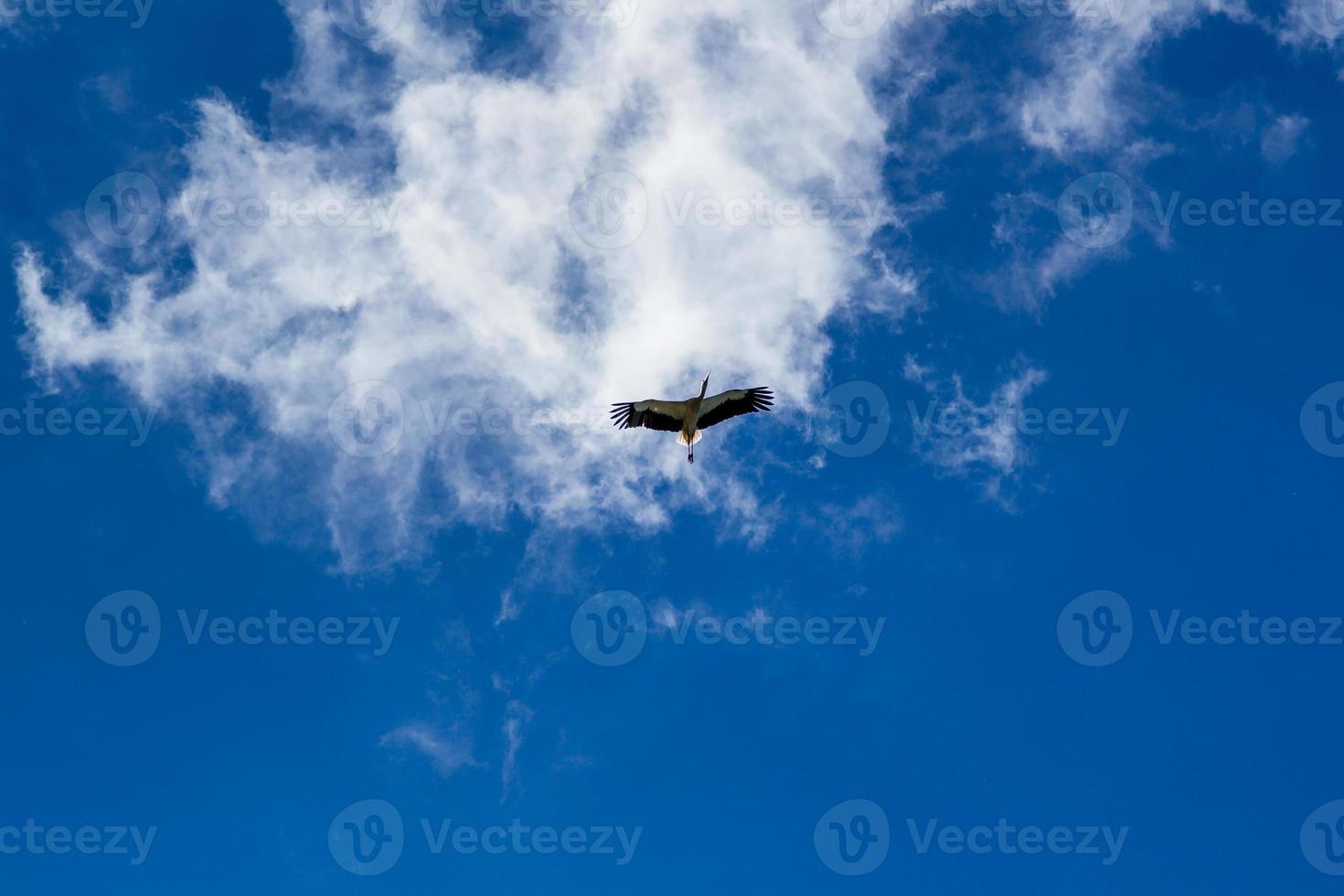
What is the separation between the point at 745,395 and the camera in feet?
261

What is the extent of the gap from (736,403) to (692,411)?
216cm

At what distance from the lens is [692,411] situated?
79625mm

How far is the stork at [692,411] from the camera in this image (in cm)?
7950

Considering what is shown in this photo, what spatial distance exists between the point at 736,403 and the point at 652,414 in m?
4.12

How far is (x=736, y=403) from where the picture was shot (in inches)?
3137

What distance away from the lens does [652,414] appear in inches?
3147

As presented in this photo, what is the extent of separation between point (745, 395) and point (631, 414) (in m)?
5.57

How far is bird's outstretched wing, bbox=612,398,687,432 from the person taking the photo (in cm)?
7950

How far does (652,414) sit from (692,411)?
78.2 inches

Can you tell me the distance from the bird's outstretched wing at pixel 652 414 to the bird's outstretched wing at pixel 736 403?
125 centimetres

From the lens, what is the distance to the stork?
79.5m

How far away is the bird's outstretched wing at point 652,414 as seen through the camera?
79500mm

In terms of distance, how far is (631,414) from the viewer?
7975 cm
